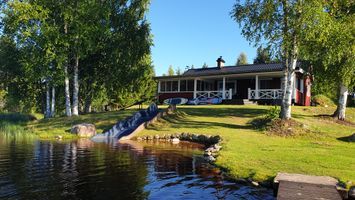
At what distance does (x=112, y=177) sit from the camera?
1015 cm

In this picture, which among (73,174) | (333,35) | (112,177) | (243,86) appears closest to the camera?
(112,177)

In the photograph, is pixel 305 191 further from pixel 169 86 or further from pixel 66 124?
pixel 169 86

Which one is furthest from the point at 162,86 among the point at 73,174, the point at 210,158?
the point at 73,174

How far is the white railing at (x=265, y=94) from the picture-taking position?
33969mm

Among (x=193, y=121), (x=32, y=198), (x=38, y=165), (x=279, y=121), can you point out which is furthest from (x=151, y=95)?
(x=32, y=198)

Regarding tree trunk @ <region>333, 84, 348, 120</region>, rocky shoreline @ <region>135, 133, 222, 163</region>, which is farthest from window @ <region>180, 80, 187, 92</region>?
rocky shoreline @ <region>135, 133, 222, 163</region>

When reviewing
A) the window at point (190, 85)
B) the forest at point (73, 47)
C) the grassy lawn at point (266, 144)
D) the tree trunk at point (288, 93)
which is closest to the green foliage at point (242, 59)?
the window at point (190, 85)

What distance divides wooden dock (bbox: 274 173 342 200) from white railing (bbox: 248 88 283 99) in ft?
82.8

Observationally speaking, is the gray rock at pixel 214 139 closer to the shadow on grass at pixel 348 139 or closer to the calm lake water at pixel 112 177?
the calm lake water at pixel 112 177

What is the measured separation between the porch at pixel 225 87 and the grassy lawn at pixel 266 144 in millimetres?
5621

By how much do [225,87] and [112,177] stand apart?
3026cm

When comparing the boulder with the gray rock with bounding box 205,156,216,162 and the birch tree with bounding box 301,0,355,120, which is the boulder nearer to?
the gray rock with bounding box 205,156,216,162

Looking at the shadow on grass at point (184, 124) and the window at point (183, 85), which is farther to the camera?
the window at point (183, 85)

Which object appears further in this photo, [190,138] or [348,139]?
[190,138]
